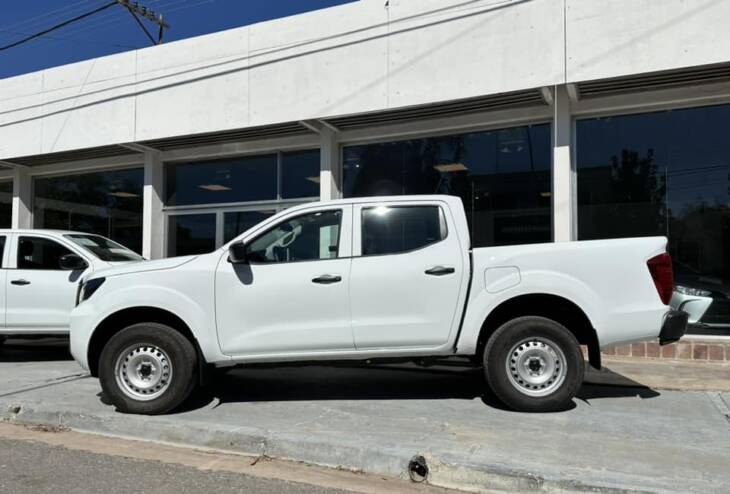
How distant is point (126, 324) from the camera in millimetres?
6125

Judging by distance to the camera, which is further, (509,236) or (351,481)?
(509,236)

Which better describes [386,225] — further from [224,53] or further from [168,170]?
[168,170]

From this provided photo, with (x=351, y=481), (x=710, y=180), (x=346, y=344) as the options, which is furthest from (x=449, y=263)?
(x=710, y=180)

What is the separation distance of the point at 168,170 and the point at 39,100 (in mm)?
3054

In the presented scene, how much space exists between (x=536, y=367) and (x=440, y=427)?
111cm

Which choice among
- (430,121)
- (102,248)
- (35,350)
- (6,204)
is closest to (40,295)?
(102,248)

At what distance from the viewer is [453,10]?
945cm

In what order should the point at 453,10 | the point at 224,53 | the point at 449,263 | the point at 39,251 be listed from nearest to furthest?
1. the point at 449,263
2. the point at 39,251
3. the point at 453,10
4. the point at 224,53

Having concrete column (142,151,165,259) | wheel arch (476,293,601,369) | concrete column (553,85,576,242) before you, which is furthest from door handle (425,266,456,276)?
concrete column (142,151,165,259)

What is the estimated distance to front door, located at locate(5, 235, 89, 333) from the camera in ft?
27.5

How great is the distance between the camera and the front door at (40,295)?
8.37m

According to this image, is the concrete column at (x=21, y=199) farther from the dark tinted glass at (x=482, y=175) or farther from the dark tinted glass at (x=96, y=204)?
the dark tinted glass at (x=482, y=175)

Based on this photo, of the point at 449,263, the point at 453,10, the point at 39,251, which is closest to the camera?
the point at 449,263

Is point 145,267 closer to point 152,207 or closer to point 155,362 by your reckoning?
point 155,362
